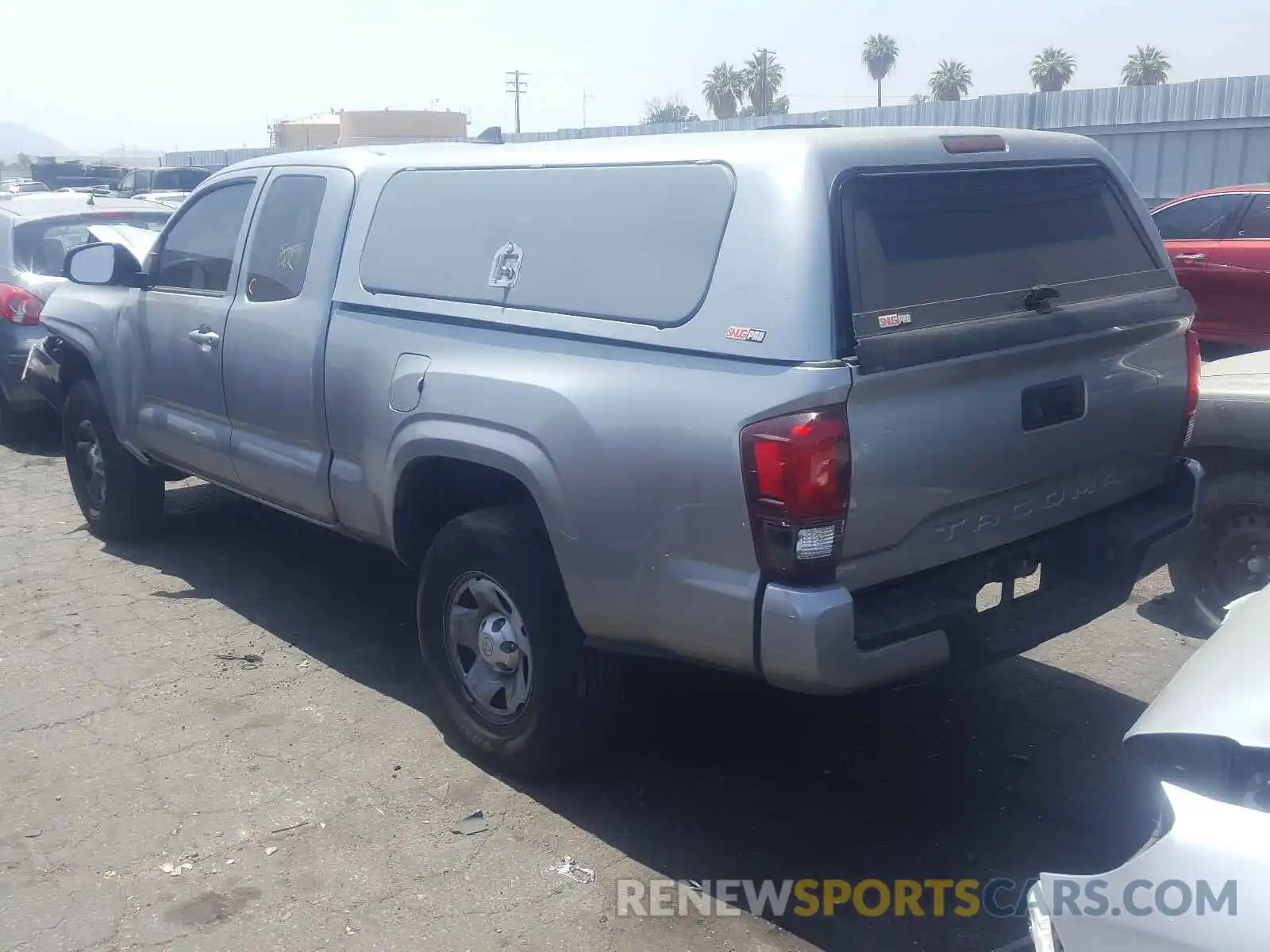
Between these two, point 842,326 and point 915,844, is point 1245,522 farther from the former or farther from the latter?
point 842,326

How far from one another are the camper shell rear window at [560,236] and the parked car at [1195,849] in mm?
1712

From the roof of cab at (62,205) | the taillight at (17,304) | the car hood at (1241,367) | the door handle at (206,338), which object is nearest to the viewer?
the car hood at (1241,367)

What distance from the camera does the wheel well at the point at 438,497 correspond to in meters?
4.11

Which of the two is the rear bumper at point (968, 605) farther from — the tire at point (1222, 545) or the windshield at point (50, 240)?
the windshield at point (50, 240)

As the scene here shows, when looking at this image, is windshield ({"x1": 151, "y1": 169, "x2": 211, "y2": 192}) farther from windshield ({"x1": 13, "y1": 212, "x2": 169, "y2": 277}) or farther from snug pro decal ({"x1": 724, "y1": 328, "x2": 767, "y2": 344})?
snug pro decal ({"x1": 724, "y1": 328, "x2": 767, "y2": 344})

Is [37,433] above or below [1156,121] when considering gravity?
below

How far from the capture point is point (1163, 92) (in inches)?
925

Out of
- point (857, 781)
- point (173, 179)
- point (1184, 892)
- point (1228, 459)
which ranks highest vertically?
point (173, 179)

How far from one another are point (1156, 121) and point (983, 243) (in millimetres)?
21513

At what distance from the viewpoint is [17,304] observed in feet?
29.3

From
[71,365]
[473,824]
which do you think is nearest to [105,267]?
[71,365]

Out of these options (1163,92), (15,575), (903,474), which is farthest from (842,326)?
(1163,92)

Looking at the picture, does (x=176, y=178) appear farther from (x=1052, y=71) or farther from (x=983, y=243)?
(x=1052, y=71)

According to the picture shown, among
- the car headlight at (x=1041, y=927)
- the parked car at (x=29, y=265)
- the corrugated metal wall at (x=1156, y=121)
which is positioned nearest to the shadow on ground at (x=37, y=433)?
the parked car at (x=29, y=265)
